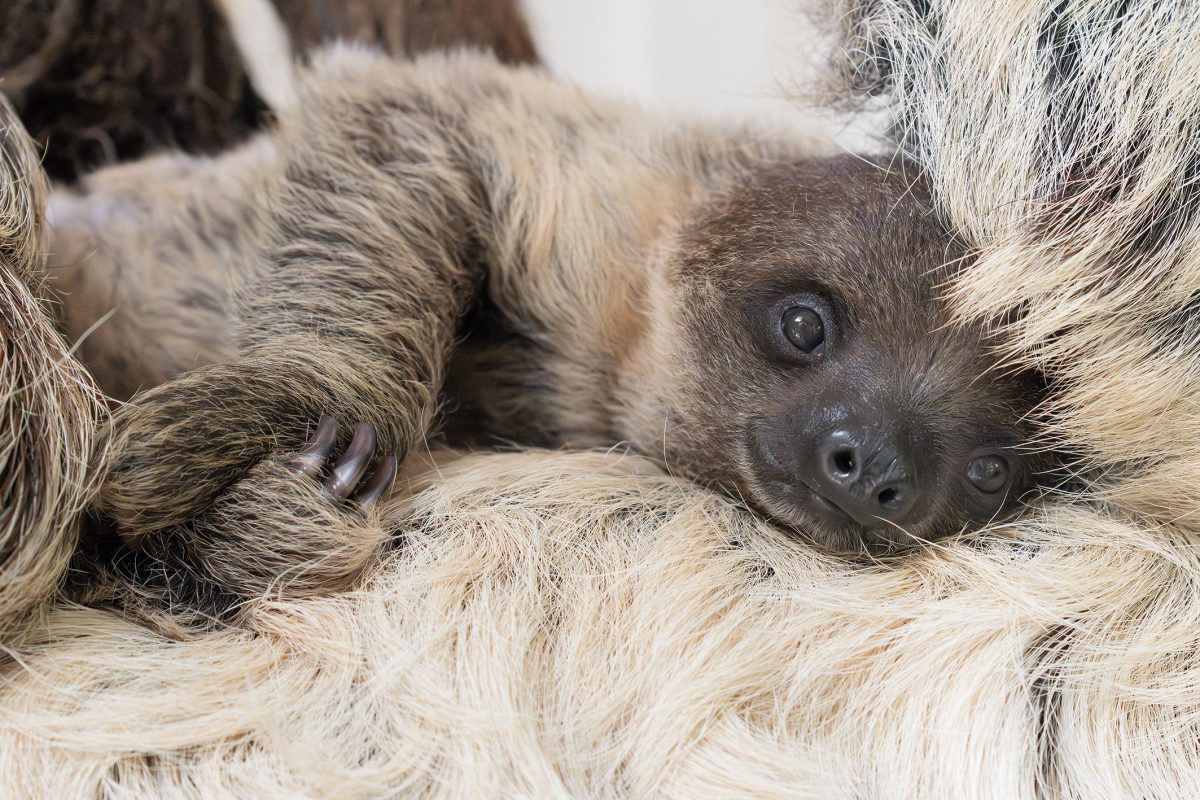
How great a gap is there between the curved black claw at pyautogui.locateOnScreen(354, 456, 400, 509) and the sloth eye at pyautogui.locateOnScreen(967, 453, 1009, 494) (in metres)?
0.82

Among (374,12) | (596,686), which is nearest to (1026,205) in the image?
(596,686)

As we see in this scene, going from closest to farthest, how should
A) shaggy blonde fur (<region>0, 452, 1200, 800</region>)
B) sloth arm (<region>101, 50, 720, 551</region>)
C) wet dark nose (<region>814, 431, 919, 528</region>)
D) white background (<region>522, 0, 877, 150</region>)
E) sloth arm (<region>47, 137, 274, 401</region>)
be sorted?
shaggy blonde fur (<region>0, 452, 1200, 800</region>), wet dark nose (<region>814, 431, 919, 528</region>), sloth arm (<region>101, 50, 720, 551</region>), sloth arm (<region>47, 137, 274, 401</region>), white background (<region>522, 0, 877, 150</region>)

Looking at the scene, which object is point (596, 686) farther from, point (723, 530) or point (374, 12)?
point (374, 12)

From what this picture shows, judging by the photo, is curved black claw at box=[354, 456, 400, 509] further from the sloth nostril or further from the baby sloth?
the sloth nostril

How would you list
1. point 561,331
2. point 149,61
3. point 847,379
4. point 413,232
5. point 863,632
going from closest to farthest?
point 863,632, point 847,379, point 413,232, point 561,331, point 149,61

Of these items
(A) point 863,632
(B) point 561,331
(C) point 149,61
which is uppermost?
(C) point 149,61

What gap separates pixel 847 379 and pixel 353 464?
0.72m

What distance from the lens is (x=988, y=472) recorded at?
1445 mm

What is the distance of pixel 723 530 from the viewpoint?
4.78 feet

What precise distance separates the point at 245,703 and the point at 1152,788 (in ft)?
3.40

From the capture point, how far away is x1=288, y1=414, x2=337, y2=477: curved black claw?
1.36 m

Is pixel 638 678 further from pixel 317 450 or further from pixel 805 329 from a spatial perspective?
pixel 805 329

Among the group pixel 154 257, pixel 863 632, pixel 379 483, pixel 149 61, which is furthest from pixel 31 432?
pixel 149 61

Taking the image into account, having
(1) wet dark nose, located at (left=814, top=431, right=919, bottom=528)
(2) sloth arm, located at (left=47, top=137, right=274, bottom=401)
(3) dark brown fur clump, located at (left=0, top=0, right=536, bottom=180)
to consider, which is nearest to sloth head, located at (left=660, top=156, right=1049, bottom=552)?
(1) wet dark nose, located at (left=814, top=431, right=919, bottom=528)
